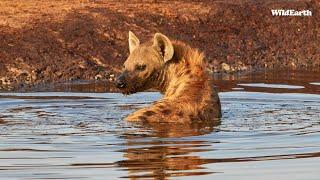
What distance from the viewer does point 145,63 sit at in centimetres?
1207

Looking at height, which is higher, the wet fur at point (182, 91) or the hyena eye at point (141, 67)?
the hyena eye at point (141, 67)

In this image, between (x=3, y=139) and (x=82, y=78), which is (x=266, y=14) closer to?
(x=82, y=78)

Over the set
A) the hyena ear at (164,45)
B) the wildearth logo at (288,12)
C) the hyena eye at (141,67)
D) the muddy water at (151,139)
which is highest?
the wildearth logo at (288,12)

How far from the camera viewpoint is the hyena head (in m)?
11.9

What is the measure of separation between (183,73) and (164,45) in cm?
A: 36

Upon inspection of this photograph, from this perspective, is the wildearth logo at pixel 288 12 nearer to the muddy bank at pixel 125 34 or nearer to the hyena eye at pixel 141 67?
the muddy bank at pixel 125 34

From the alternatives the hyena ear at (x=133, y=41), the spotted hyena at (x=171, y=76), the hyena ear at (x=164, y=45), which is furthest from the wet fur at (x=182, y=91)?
the hyena ear at (x=133, y=41)

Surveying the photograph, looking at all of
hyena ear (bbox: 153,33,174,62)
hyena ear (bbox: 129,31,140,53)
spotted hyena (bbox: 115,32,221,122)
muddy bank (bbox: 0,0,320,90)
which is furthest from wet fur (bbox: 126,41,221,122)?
muddy bank (bbox: 0,0,320,90)

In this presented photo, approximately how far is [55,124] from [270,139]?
241 centimetres

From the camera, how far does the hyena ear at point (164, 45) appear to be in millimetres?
11914

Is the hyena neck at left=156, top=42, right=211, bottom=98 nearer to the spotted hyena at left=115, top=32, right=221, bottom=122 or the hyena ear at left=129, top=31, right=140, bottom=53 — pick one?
the spotted hyena at left=115, top=32, right=221, bottom=122

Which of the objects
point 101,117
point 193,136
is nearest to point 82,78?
point 101,117

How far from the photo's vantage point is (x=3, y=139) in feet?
33.8

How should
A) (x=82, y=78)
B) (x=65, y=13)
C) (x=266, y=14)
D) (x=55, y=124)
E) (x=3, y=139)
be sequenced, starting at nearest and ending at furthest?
(x=3, y=139), (x=55, y=124), (x=82, y=78), (x=65, y=13), (x=266, y=14)
